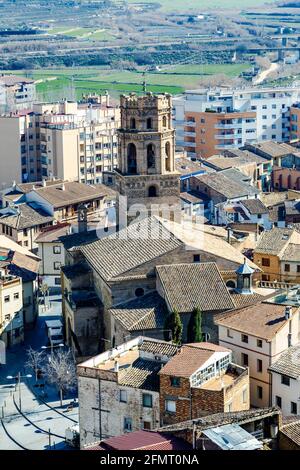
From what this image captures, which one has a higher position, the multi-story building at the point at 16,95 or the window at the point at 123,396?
the multi-story building at the point at 16,95

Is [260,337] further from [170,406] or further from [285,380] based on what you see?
[170,406]

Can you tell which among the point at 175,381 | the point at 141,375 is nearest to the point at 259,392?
the point at 141,375

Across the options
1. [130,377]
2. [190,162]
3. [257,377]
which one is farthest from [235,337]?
[190,162]

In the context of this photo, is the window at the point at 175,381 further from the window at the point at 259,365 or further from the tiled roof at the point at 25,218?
the tiled roof at the point at 25,218

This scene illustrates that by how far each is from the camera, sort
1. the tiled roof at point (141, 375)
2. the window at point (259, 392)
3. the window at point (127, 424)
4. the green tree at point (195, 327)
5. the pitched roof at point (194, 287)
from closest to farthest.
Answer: the tiled roof at point (141, 375) < the window at point (127, 424) < the window at point (259, 392) < the green tree at point (195, 327) < the pitched roof at point (194, 287)

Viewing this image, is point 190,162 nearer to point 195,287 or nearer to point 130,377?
point 195,287

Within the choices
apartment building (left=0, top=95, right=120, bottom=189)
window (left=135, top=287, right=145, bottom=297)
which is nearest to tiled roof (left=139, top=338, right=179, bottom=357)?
window (left=135, top=287, right=145, bottom=297)

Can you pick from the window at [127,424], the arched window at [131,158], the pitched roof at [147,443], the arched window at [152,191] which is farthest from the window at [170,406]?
the arched window at [131,158]
